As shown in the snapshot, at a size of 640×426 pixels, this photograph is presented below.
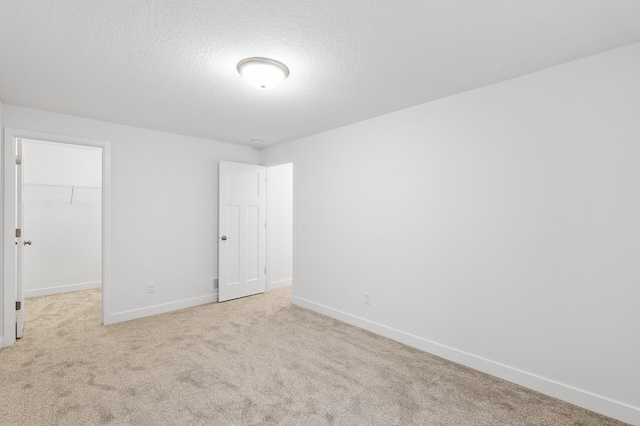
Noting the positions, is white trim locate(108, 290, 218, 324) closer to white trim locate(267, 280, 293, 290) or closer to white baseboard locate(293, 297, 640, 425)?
white trim locate(267, 280, 293, 290)

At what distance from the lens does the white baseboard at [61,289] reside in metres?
4.76

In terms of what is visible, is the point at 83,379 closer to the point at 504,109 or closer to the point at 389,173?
the point at 389,173

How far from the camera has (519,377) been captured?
239 centimetres

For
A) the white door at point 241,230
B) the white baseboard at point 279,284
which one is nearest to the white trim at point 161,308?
the white door at point 241,230

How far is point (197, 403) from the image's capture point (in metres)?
2.12

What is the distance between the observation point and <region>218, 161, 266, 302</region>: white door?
456cm

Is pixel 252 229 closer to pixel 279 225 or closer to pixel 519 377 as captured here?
pixel 279 225

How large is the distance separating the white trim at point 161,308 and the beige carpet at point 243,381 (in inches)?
7.3

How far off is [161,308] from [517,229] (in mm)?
4124

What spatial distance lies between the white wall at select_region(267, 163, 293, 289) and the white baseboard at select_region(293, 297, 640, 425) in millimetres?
2128

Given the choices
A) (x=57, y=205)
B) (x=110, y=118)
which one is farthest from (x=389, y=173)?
(x=57, y=205)

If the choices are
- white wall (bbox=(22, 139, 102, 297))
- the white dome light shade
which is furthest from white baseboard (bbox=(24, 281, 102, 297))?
the white dome light shade

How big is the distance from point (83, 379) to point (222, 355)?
40.9 inches

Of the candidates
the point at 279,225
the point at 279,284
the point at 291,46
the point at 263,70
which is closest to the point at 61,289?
the point at 279,284
